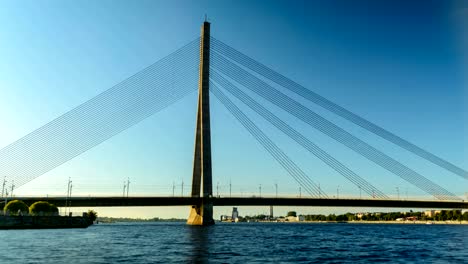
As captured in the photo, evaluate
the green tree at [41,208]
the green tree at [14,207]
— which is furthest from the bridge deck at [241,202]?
the green tree at [14,207]

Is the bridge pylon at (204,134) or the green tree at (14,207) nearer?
the bridge pylon at (204,134)

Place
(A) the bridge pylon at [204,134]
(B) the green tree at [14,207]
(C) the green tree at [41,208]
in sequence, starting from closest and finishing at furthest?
(A) the bridge pylon at [204,134], (B) the green tree at [14,207], (C) the green tree at [41,208]

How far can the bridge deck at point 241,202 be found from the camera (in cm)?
9262

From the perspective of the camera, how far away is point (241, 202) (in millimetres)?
99938

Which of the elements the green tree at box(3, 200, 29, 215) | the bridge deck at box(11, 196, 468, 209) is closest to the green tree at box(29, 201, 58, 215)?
the green tree at box(3, 200, 29, 215)

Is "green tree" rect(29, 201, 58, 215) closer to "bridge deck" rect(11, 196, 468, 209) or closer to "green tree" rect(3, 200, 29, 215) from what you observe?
"green tree" rect(3, 200, 29, 215)

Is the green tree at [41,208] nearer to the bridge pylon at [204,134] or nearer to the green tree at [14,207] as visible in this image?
the green tree at [14,207]

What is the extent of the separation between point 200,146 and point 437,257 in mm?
52311

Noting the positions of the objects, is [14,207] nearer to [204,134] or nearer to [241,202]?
[204,134]

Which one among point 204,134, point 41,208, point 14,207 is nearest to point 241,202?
point 204,134

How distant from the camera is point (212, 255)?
30.4 m

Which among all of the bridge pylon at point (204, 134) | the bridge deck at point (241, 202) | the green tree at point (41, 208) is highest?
the bridge pylon at point (204, 134)

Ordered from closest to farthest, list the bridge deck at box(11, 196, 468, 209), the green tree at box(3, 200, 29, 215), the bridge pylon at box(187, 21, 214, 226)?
the bridge pylon at box(187, 21, 214, 226)
the green tree at box(3, 200, 29, 215)
the bridge deck at box(11, 196, 468, 209)

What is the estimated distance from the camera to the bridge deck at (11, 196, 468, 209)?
92.6 meters
